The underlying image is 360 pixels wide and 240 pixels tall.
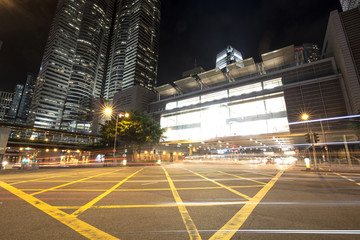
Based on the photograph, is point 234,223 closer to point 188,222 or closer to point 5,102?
point 188,222

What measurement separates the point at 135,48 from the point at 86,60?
49.6 m

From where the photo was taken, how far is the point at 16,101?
7062 inches

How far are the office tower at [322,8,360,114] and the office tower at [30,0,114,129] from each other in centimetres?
15476

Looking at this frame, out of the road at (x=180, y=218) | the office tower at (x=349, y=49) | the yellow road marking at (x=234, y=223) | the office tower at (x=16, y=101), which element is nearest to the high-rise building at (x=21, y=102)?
the office tower at (x=16, y=101)

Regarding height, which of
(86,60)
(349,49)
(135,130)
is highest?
(86,60)

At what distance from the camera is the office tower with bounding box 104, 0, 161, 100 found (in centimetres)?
13375

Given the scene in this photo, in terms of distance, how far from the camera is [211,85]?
46625 mm

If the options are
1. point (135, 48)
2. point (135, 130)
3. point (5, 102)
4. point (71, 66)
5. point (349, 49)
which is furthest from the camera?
point (5, 102)

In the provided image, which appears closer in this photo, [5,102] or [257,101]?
[257,101]

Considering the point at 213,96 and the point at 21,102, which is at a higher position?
the point at 21,102

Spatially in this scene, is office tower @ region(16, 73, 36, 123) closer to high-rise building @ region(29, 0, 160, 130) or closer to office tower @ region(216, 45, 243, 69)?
high-rise building @ region(29, 0, 160, 130)

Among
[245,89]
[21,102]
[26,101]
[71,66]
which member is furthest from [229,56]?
[21,102]

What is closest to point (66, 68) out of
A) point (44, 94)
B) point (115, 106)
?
point (44, 94)

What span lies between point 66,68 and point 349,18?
543 feet
